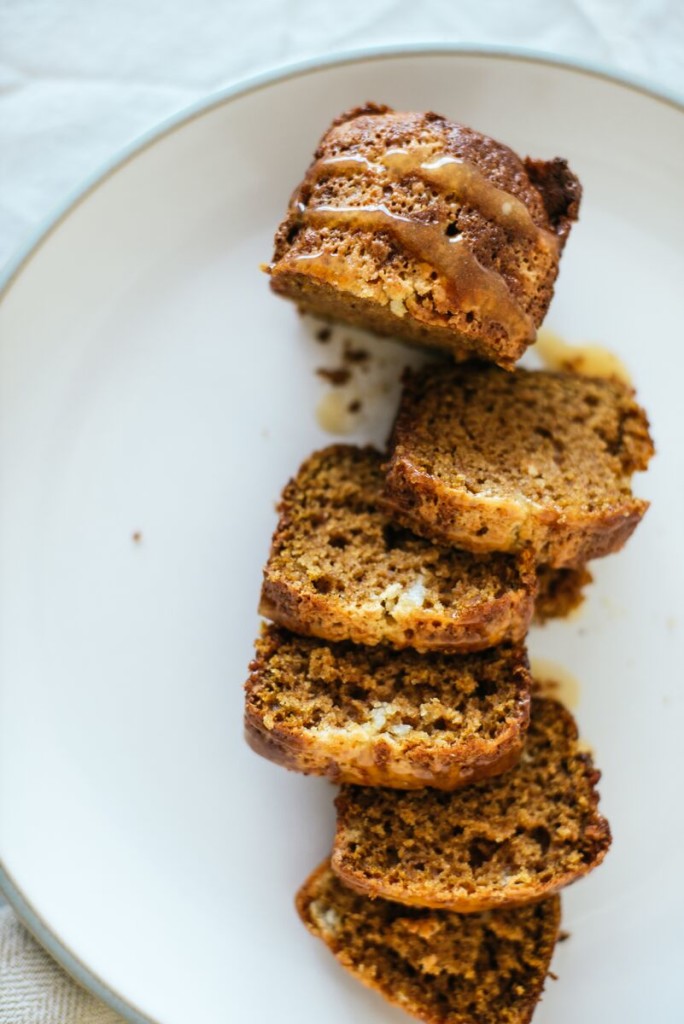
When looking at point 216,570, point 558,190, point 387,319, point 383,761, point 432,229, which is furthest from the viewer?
point 216,570

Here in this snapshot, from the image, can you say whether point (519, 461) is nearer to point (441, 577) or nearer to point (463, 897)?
point (441, 577)

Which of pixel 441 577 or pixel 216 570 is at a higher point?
pixel 441 577

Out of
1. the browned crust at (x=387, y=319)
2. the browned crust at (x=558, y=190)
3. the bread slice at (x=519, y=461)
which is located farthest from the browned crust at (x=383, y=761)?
the browned crust at (x=558, y=190)

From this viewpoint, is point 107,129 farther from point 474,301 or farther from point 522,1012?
point 522,1012

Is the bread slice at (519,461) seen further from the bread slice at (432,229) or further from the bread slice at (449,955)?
the bread slice at (449,955)

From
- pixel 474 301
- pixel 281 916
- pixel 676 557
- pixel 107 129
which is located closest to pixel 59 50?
pixel 107 129

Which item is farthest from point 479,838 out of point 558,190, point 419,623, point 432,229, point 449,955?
point 558,190
